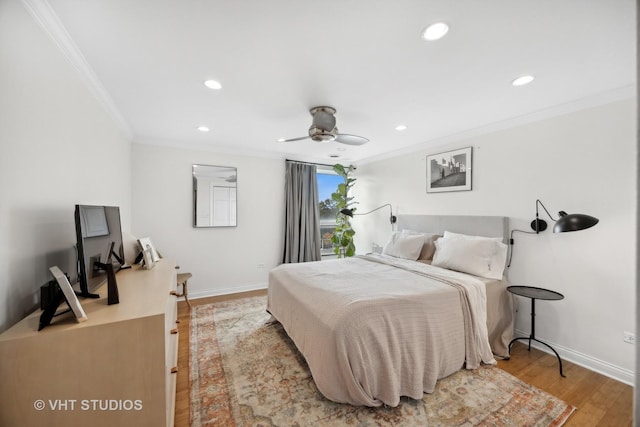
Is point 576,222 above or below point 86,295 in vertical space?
above

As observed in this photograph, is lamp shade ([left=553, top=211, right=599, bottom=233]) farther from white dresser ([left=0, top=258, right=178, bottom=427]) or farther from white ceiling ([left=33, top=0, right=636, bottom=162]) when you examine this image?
white dresser ([left=0, top=258, right=178, bottom=427])

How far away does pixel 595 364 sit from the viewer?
2172 millimetres

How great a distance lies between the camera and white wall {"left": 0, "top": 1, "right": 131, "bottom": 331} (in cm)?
109

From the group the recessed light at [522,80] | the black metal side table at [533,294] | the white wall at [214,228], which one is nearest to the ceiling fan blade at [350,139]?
the recessed light at [522,80]

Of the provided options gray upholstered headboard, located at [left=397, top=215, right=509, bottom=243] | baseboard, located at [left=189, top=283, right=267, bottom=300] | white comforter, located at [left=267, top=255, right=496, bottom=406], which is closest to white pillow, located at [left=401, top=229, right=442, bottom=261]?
gray upholstered headboard, located at [left=397, top=215, right=509, bottom=243]

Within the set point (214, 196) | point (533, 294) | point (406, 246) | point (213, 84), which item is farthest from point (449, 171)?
point (214, 196)

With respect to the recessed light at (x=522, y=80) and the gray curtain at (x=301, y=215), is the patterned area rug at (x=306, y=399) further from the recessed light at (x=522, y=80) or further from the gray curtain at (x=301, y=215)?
the recessed light at (x=522, y=80)

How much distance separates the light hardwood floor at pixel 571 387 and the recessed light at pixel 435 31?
2.61 metres

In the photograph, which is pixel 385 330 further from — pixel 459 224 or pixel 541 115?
pixel 541 115

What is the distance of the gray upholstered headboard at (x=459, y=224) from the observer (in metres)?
2.80

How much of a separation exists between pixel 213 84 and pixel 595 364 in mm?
4152

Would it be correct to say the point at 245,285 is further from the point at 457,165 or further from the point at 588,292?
the point at 588,292

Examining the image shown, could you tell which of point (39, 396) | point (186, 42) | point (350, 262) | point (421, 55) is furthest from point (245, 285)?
point (421, 55)

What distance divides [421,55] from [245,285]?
13.2ft
